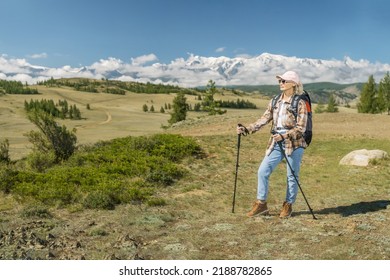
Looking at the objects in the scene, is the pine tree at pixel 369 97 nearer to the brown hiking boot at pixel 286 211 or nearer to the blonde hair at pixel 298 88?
the brown hiking boot at pixel 286 211

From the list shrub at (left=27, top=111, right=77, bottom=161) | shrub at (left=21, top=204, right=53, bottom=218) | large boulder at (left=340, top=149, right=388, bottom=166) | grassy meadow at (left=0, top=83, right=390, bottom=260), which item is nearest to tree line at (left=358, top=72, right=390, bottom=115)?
large boulder at (left=340, top=149, right=388, bottom=166)

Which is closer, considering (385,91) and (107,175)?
(107,175)

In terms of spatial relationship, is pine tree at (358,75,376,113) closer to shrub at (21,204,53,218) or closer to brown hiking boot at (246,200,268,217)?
brown hiking boot at (246,200,268,217)

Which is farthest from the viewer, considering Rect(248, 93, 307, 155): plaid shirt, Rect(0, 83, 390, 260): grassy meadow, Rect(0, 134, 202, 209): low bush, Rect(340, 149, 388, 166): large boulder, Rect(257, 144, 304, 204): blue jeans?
Rect(340, 149, 388, 166): large boulder

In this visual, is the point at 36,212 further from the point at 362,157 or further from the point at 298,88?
the point at 362,157

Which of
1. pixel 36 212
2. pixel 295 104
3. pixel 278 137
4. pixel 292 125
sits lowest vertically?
pixel 36 212

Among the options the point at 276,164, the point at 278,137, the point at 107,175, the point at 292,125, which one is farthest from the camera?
the point at 107,175

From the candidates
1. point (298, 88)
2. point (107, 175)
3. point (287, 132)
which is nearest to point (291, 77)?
point (298, 88)

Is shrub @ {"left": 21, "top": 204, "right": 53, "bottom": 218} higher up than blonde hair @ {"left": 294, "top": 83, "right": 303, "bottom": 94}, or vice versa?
blonde hair @ {"left": 294, "top": 83, "right": 303, "bottom": 94}

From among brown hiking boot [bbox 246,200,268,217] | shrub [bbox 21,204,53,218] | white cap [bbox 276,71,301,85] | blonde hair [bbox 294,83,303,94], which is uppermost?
white cap [bbox 276,71,301,85]

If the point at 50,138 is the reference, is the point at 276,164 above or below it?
above

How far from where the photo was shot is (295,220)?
8797 mm

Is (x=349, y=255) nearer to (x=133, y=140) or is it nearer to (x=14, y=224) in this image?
(x=14, y=224)
